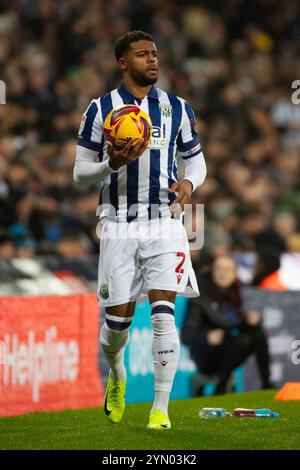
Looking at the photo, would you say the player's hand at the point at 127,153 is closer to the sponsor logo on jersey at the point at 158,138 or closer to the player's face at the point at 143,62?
the sponsor logo on jersey at the point at 158,138

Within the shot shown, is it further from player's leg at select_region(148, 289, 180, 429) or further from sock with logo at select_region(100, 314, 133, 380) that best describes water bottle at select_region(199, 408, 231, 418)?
player's leg at select_region(148, 289, 180, 429)

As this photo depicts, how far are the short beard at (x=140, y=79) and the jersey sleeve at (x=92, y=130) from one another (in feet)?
0.97

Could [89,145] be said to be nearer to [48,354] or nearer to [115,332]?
[115,332]

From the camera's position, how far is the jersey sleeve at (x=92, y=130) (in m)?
7.23

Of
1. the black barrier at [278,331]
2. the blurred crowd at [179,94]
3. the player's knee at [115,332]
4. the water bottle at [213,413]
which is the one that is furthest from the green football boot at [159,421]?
the blurred crowd at [179,94]

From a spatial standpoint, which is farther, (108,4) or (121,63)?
(108,4)

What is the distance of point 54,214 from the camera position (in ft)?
42.4

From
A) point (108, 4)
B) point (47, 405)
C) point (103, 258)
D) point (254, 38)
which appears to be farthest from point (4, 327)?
point (254, 38)

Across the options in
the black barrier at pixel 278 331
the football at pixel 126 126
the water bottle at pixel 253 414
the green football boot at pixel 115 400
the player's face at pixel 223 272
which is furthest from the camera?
the black barrier at pixel 278 331

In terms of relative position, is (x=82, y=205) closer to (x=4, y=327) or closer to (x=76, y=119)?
(x=76, y=119)

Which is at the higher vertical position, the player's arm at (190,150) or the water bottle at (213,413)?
the player's arm at (190,150)

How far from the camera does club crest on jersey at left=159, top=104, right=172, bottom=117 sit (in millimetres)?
7226

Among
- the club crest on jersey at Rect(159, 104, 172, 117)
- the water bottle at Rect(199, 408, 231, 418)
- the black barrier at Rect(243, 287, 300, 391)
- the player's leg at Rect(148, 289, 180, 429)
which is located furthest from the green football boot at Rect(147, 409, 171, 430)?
the black barrier at Rect(243, 287, 300, 391)

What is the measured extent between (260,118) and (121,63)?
11.7 m
